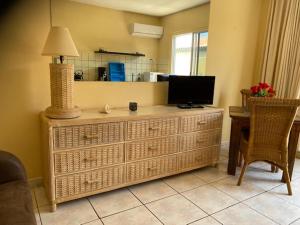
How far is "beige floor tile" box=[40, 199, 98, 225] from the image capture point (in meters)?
1.85

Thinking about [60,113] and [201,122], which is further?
[201,122]

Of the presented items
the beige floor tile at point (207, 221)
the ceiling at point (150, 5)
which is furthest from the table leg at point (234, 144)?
the ceiling at point (150, 5)

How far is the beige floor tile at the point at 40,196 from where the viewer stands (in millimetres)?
2066

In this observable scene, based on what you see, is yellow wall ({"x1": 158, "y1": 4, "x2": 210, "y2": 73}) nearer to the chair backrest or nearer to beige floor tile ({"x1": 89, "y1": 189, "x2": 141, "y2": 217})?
the chair backrest

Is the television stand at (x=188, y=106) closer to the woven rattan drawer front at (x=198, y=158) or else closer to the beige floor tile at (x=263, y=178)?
the woven rattan drawer front at (x=198, y=158)

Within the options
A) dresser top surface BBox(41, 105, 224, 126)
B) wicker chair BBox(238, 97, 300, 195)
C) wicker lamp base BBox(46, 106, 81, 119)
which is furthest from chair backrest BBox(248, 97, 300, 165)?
wicker lamp base BBox(46, 106, 81, 119)

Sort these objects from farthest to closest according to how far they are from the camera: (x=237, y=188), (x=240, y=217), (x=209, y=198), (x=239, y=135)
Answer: (x=239, y=135) → (x=237, y=188) → (x=209, y=198) → (x=240, y=217)

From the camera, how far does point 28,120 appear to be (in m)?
2.17

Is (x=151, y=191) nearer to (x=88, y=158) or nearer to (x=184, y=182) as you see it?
(x=184, y=182)

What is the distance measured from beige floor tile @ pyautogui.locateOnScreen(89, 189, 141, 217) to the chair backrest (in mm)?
1335

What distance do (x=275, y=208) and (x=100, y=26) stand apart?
2.42 metres

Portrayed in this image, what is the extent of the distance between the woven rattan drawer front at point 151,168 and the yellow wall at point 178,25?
1070mm

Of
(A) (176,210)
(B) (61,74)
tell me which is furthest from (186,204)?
(B) (61,74)

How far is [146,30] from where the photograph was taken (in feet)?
8.57
